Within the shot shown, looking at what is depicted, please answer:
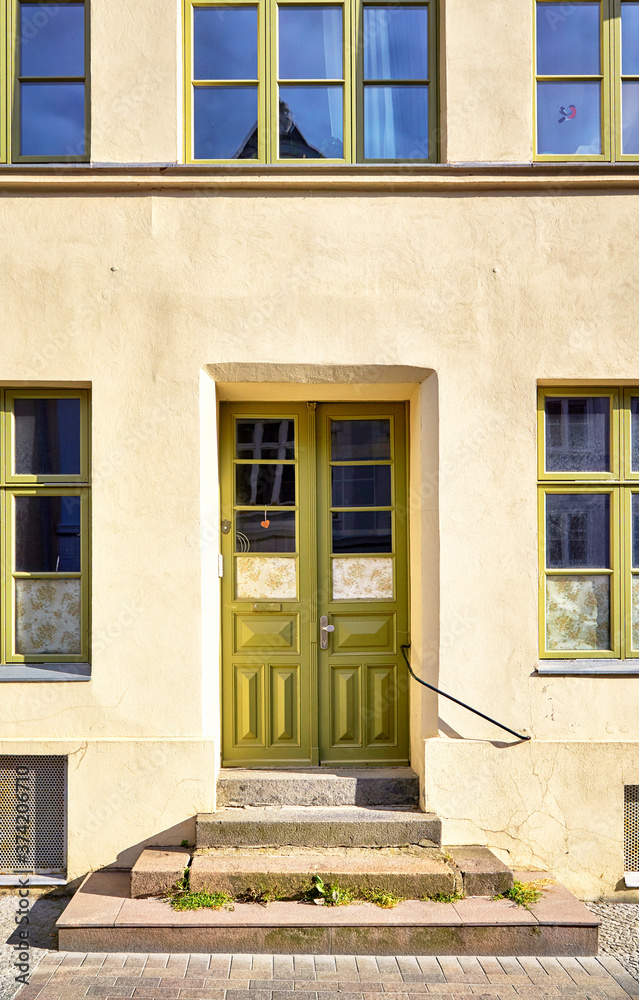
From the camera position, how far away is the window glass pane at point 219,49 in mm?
5141

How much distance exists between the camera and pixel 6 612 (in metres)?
5.09

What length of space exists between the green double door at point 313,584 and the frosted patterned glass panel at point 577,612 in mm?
1027

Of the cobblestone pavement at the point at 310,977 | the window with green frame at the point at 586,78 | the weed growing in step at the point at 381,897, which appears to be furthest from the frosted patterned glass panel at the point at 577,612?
the window with green frame at the point at 586,78

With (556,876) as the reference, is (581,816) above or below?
above

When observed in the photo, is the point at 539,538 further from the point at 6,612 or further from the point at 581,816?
the point at 6,612

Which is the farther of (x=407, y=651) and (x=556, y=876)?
(x=407, y=651)

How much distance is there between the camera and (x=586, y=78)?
512 centimetres

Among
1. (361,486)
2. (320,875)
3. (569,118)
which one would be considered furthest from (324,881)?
(569,118)

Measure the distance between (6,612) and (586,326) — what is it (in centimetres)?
437

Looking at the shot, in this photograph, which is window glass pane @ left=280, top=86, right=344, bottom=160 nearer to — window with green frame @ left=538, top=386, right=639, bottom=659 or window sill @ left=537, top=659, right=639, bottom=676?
window with green frame @ left=538, top=386, right=639, bottom=659

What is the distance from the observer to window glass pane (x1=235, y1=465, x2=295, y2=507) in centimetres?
545

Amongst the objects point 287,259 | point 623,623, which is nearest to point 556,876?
point 623,623

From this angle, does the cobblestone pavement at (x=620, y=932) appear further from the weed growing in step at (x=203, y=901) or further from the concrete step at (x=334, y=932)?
the weed growing in step at (x=203, y=901)

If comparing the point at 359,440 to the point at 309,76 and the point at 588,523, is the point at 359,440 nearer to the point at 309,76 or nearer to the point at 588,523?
the point at 588,523
